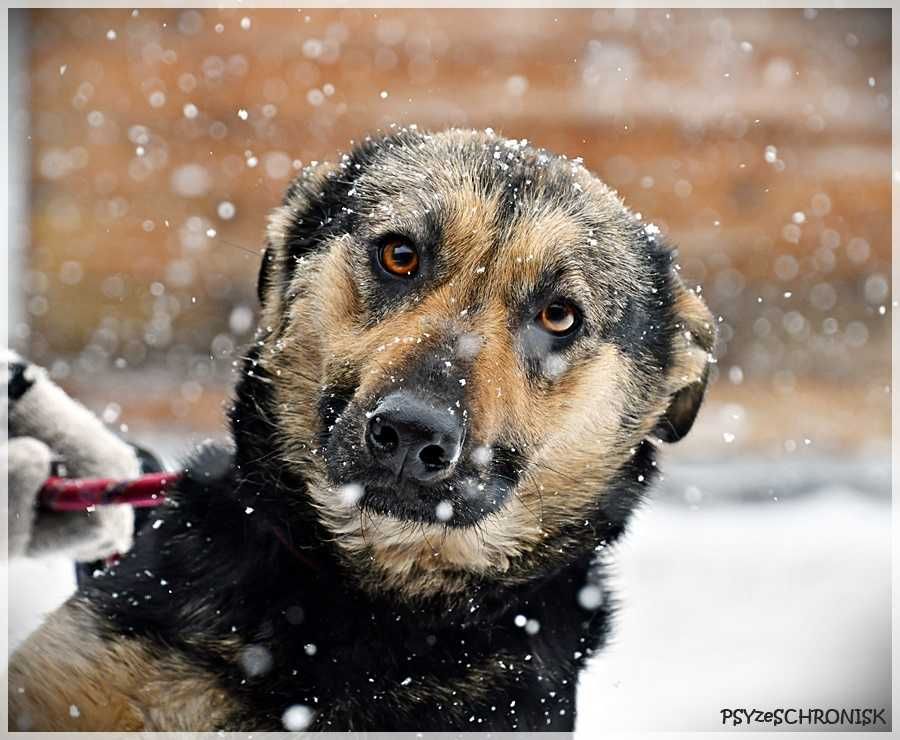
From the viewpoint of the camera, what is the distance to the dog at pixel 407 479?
251 cm

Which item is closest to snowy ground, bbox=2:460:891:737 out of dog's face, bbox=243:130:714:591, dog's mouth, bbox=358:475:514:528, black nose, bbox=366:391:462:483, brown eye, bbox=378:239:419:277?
dog's face, bbox=243:130:714:591

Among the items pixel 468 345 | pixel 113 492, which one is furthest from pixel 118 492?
pixel 468 345

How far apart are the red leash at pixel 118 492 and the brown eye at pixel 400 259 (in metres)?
0.93

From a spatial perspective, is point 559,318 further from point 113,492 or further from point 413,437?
point 113,492

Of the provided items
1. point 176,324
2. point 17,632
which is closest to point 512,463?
point 17,632

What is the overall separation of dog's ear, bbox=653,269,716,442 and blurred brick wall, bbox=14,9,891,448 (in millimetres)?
4761

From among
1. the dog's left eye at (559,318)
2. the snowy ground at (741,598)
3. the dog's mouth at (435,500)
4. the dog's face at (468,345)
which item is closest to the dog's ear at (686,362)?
the dog's face at (468,345)

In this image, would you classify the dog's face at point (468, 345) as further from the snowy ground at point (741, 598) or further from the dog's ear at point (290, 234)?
the snowy ground at point (741, 598)

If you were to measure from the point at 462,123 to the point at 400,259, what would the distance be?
5.22m

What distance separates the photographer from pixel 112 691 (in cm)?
251

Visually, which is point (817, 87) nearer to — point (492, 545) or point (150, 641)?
point (492, 545)

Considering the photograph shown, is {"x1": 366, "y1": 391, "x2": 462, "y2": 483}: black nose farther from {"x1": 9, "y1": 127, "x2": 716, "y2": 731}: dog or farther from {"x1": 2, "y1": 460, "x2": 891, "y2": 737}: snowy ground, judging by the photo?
{"x1": 2, "y1": 460, "x2": 891, "y2": 737}: snowy ground

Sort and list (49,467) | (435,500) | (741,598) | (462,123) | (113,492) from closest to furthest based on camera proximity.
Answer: (435,500), (113,492), (49,467), (741,598), (462,123)

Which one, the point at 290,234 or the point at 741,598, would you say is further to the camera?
the point at 741,598
